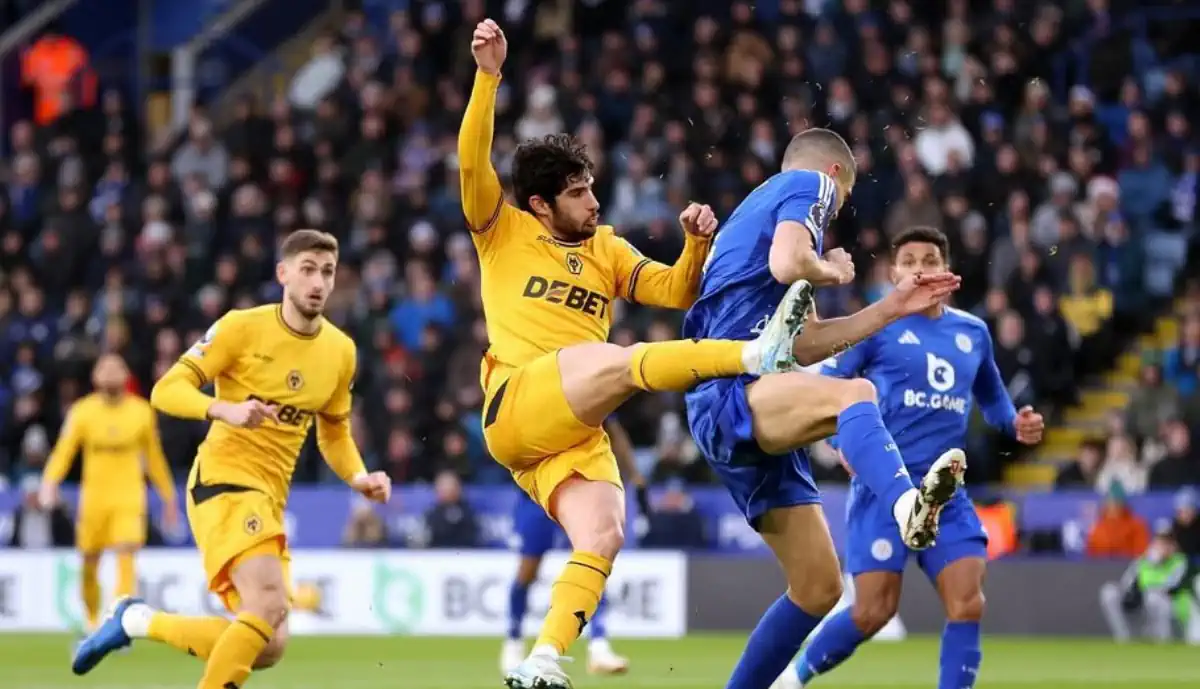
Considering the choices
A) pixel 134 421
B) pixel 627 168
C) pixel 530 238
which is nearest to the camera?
pixel 530 238

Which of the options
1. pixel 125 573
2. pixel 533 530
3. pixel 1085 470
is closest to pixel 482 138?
pixel 533 530

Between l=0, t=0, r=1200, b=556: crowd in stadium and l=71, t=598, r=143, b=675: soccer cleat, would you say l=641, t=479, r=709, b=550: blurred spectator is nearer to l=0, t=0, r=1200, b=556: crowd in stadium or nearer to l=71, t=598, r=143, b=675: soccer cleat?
l=0, t=0, r=1200, b=556: crowd in stadium

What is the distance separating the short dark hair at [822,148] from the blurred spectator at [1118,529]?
10188 millimetres

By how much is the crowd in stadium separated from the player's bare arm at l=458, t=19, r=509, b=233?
10.2m

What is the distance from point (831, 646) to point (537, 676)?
102 inches

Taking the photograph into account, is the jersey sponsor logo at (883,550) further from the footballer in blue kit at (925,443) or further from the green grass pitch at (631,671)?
the green grass pitch at (631,671)

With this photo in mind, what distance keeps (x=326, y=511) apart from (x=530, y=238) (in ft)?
38.2

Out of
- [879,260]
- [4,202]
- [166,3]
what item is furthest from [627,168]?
[166,3]

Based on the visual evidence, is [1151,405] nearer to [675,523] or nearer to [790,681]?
[675,523]

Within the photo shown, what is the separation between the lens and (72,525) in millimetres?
20641

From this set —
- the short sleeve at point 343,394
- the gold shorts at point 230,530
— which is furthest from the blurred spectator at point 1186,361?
the gold shorts at point 230,530

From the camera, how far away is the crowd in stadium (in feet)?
64.1

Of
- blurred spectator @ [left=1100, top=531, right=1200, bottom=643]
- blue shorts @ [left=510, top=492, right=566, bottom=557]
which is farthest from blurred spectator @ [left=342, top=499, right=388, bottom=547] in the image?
blurred spectator @ [left=1100, top=531, right=1200, bottom=643]

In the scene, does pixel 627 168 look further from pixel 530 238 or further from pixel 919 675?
pixel 530 238
